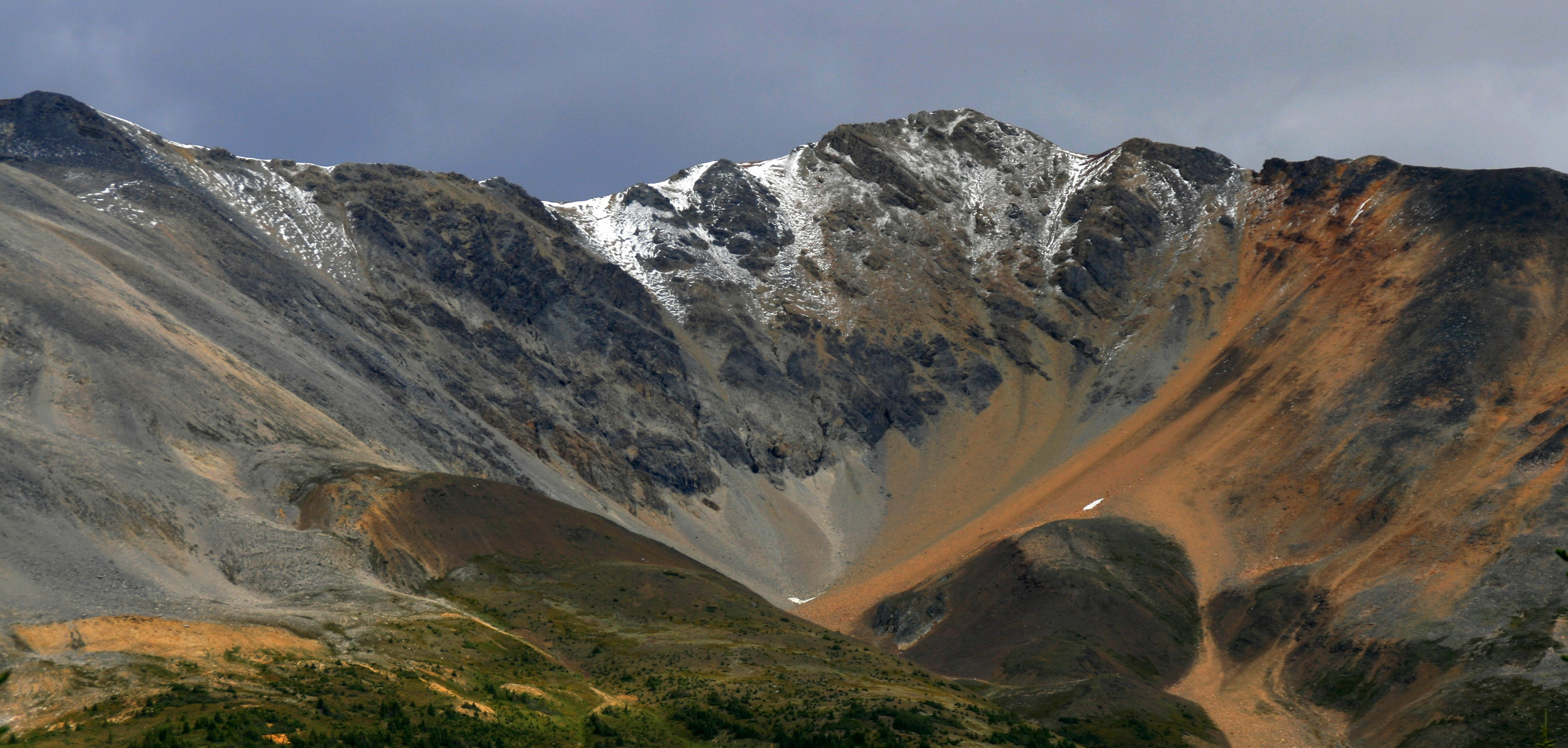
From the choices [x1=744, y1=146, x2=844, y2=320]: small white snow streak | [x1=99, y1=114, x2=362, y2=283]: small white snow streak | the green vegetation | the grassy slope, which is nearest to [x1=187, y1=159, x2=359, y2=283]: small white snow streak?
[x1=99, y1=114, x2=362, y2=283]: small white snow streak

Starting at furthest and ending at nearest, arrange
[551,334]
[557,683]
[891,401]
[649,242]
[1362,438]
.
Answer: [649,242], [891,401], [551,334], [1362,438], [557,683]

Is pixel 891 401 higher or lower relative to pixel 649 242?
lower

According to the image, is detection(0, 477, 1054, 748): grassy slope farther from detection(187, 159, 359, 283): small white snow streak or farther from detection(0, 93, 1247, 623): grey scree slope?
detection(187, 159, 359, 283): small white snow streak

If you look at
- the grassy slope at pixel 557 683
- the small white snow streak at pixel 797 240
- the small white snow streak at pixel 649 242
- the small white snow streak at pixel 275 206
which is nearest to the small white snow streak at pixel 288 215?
the small white snow streak at pixel 275 206

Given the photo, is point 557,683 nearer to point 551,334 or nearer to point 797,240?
point 551,334

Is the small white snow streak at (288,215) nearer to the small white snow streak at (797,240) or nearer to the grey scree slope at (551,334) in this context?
the grey scree slope at (551,334)

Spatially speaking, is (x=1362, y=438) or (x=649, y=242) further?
(x=649, y=242)

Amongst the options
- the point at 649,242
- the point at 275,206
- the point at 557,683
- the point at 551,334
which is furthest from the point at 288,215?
the point at 557,683
